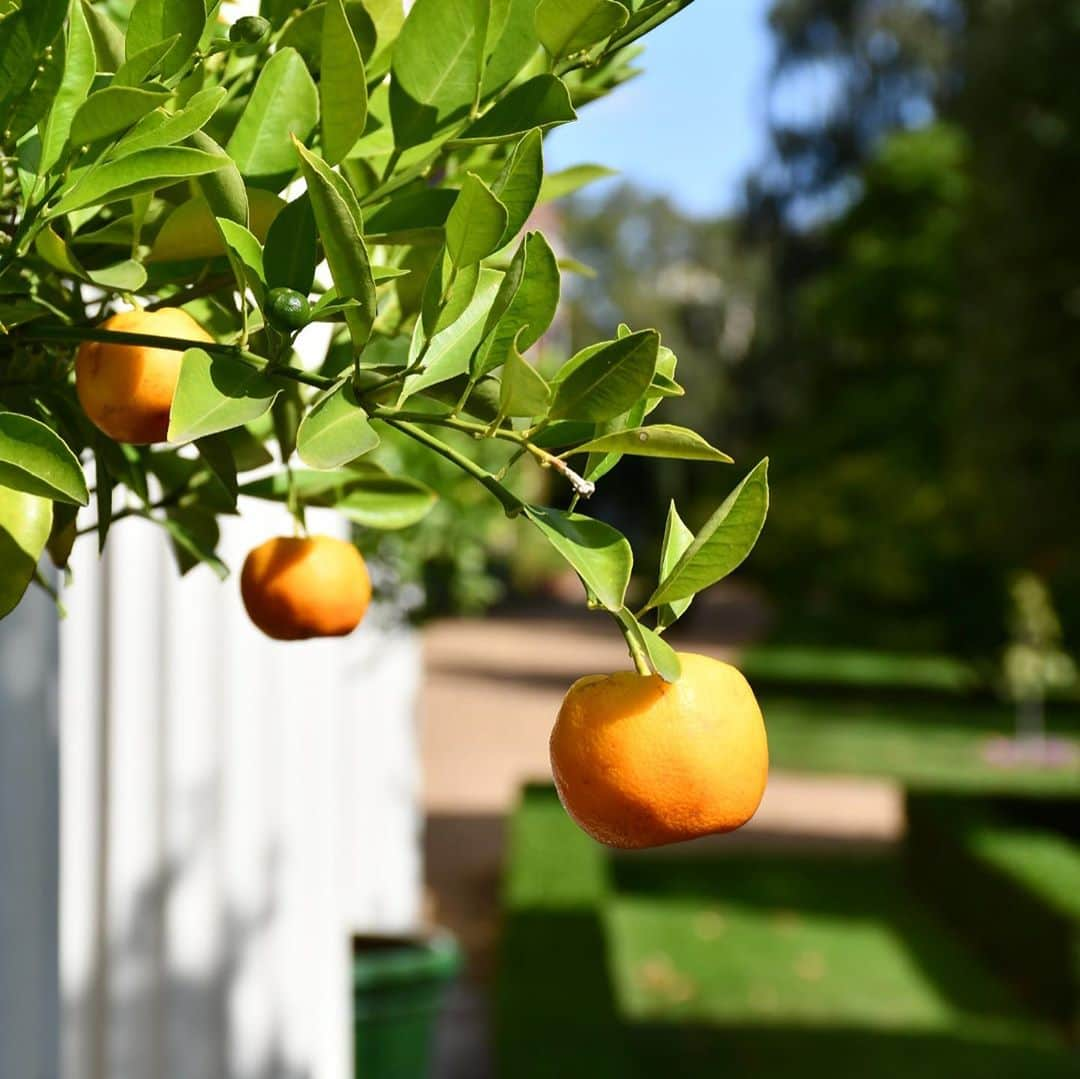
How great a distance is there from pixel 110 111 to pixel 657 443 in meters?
0.21

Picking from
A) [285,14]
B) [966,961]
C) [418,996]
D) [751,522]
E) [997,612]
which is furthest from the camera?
[997,612]

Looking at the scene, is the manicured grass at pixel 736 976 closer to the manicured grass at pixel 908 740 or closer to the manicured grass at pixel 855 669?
the manicured grass at pixel 908 740

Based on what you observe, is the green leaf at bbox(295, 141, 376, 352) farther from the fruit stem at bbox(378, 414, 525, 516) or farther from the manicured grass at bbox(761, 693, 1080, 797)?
the manicured grass at bbox(761, 693, 1080, 797)

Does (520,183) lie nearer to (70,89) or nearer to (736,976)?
(70,89)

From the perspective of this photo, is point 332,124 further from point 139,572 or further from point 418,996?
point 418,996

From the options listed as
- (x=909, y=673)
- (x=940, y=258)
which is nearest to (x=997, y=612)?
(x=909, y=673)

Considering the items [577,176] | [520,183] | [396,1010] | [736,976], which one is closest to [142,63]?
[520,183]

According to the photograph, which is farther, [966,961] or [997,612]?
[997,612]

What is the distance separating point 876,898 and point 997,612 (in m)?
6.71

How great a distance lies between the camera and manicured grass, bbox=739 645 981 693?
1578 cm

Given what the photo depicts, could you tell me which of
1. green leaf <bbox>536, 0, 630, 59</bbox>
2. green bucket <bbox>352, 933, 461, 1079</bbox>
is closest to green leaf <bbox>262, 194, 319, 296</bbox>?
green leaf <bbox>536, 0, 630, 59</bbox>

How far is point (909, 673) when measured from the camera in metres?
17.0

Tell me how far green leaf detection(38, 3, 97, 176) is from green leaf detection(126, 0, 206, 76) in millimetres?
18

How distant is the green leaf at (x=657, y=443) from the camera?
0.49 metres
